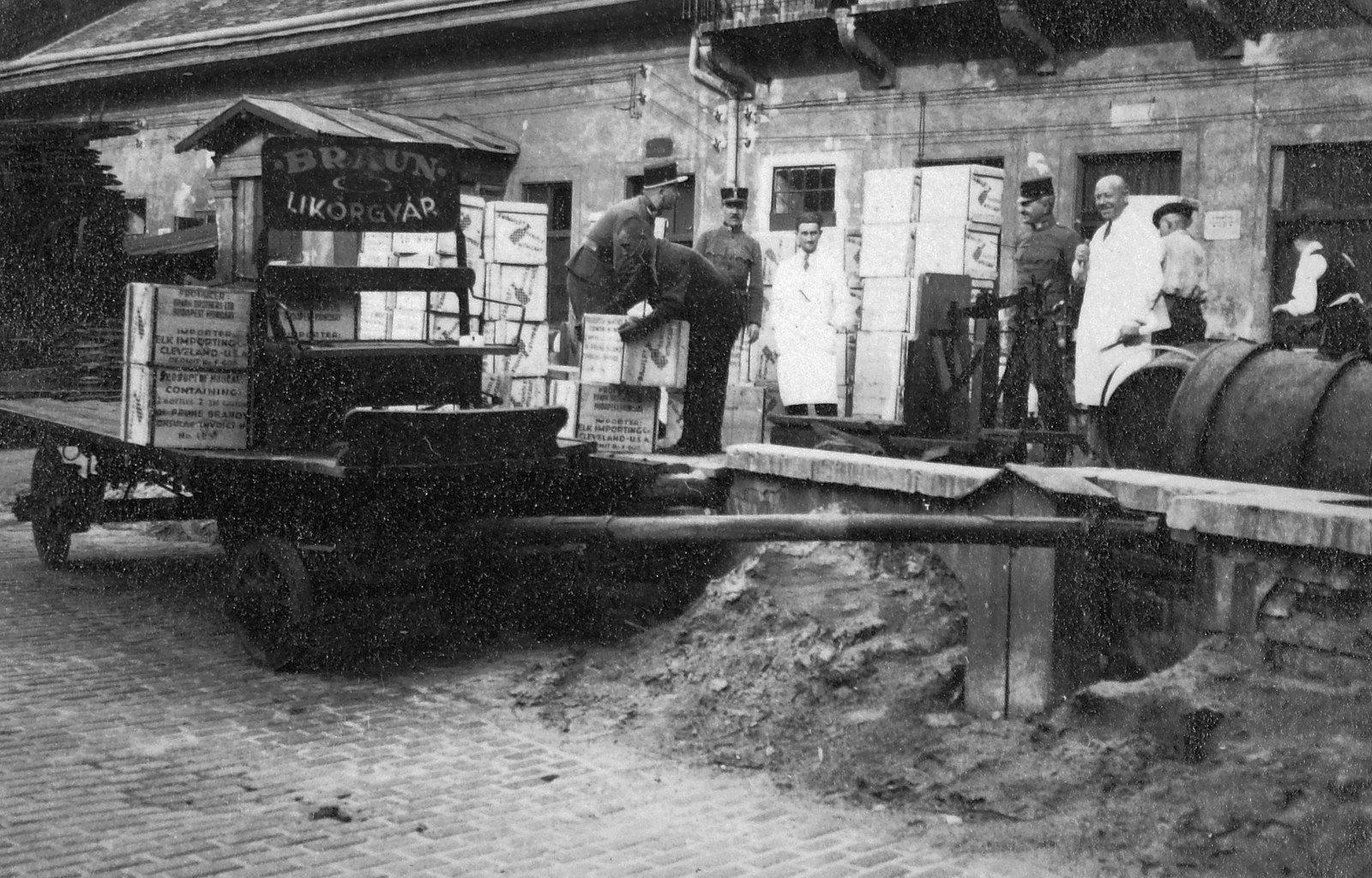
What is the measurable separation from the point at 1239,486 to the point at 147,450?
17.3 feet

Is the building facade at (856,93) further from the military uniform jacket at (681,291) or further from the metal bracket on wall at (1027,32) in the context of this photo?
the military uniform jacket at (681,291)

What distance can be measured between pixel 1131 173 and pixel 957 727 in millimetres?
10346

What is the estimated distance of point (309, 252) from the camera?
2141 centimetres

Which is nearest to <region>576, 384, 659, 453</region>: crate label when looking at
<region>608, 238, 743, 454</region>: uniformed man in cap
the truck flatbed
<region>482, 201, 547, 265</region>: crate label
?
<region>608, 238, 743, 454</region>: uniformed man in cap

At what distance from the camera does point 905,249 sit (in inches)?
502

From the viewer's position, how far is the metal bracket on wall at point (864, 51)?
1555 cm

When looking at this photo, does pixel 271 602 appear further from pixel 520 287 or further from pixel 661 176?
pixel 520 287

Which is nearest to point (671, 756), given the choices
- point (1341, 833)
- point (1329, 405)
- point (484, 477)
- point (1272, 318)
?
point (484, 477)

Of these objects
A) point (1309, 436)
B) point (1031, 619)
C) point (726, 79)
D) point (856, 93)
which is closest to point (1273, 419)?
point (1309, 436)

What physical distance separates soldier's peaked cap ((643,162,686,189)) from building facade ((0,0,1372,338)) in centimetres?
459

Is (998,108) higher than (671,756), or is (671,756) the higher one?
(998,108)

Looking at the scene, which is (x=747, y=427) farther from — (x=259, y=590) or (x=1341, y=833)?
(x=1341, y=833)

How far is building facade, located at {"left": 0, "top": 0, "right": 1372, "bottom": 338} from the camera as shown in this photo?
44.3ft

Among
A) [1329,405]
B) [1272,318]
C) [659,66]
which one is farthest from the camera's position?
[659,66]
